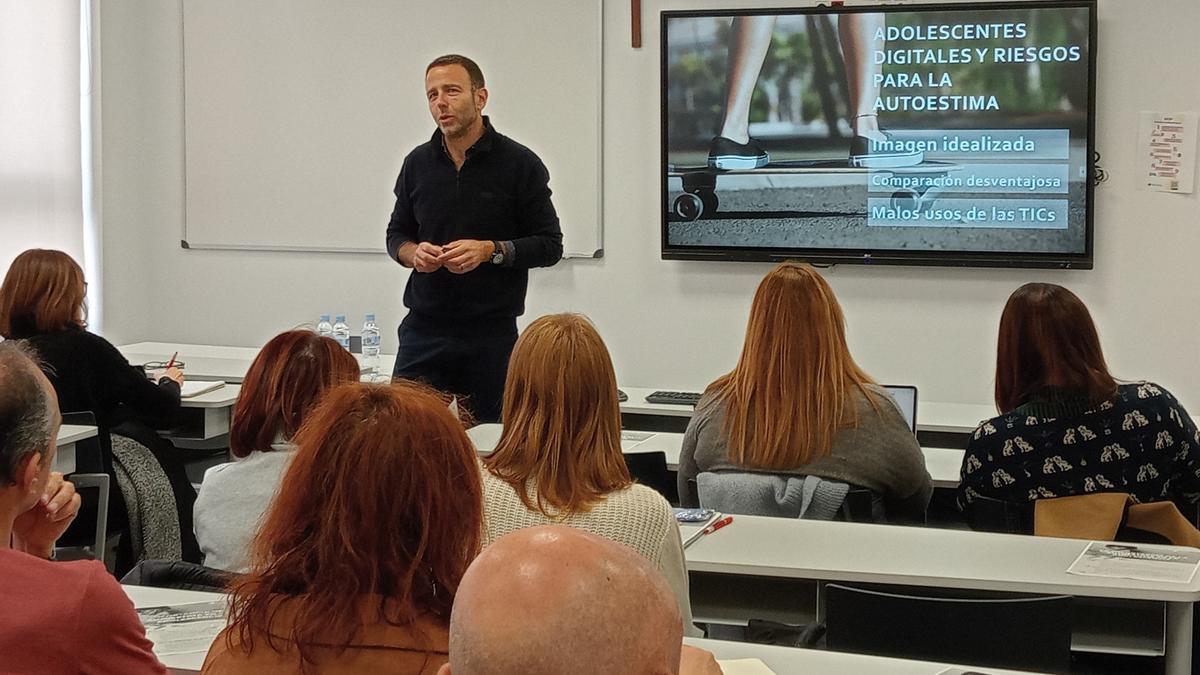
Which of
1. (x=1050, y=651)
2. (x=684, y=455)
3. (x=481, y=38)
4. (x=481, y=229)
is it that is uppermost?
(x=481, y=38)

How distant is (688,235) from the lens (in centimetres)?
609

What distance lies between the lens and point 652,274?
6.25 meters

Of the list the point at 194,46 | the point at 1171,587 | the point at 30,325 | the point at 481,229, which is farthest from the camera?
the point at 194,46

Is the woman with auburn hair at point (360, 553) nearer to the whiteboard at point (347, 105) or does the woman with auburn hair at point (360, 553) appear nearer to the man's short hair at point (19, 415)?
the man's short hair at point (19, 415)

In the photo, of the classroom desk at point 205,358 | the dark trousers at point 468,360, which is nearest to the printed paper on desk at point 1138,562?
the dark trousers at point 468,360

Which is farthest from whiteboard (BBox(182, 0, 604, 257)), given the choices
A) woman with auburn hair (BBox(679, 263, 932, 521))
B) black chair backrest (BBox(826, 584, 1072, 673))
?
black chair backrest (BBox(826, 584, 1072, 673))

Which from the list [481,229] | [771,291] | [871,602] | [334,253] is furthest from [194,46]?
[871,602]

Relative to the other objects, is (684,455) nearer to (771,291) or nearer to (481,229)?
(771,291)

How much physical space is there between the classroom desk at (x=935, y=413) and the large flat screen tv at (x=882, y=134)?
906 millimetres

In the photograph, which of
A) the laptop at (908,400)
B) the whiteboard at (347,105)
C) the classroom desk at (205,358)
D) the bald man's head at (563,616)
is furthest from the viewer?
the whiteboard at (347,105)

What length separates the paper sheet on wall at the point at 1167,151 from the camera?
5434 millimetres

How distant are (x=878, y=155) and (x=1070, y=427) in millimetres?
2750

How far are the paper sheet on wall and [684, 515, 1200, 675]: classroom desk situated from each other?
9.99ft

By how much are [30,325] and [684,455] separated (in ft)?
6.94
